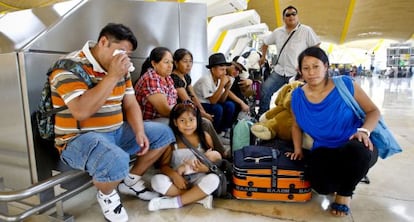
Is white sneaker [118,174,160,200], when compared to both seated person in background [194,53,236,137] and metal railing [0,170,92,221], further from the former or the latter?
seated person in background [194,53,236,137]

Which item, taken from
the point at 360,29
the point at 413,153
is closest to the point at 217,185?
the point at 413,153

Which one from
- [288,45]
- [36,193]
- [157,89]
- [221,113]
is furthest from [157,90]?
[288,45]

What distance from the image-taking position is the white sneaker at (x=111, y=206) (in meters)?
1.47

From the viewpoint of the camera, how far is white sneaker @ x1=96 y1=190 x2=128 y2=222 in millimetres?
1473

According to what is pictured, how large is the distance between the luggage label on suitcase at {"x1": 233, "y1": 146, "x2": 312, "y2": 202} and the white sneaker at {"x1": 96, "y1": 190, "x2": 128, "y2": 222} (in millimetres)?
742

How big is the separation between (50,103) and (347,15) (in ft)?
53.7

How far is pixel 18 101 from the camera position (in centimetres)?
163

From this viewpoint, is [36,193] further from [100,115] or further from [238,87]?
[238,87]

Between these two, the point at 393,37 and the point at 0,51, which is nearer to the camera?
the point at 0,51

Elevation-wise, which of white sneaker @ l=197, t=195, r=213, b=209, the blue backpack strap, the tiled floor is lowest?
the tiled floor

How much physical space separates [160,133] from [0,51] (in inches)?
41.9

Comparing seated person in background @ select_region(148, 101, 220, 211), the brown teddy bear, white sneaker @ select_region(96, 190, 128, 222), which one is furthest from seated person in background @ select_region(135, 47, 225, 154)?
white sneaker @ select_region(96, 190, 128, 222)

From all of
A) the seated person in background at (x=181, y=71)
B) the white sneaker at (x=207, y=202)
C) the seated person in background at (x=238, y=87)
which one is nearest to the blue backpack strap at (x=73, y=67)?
the white sneaker at (x=207, y=202)

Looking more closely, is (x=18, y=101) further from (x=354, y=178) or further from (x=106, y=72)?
(x=354, y=178)
